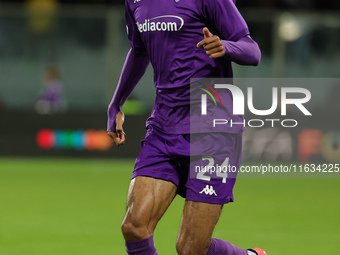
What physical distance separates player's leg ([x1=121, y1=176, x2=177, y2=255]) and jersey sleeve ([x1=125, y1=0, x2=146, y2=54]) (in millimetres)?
875

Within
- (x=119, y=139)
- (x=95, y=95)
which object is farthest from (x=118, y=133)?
(x=95, y=95)

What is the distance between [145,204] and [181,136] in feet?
1.51

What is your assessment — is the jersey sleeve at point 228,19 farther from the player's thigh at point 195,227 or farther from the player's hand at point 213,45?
the player's thigh at point 195,227

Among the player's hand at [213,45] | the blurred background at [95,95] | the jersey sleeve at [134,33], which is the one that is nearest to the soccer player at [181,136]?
the jersey sleeve at [134,33]

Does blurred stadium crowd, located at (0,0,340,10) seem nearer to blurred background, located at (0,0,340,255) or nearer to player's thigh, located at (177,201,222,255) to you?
blurred background, located at (0,0,340,255)

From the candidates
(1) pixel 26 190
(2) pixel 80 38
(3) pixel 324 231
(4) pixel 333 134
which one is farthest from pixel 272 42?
(3) pixel 324 231

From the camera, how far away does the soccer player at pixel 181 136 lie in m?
4.21

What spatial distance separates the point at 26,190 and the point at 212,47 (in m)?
7.36

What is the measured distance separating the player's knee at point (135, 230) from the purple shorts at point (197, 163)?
0.31 m

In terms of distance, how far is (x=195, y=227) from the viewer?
4.25 metres

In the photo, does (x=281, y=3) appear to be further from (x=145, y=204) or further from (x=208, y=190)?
(x=145, y=204)

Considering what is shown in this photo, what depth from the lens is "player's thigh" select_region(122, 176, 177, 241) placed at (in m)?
4.17

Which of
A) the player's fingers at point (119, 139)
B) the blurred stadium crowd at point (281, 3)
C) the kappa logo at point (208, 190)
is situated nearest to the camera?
the kappa logo at point (208, 190)

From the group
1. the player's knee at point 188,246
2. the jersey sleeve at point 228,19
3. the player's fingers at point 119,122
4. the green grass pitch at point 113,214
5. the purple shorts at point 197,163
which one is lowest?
the green grass pitch at point 113,214
